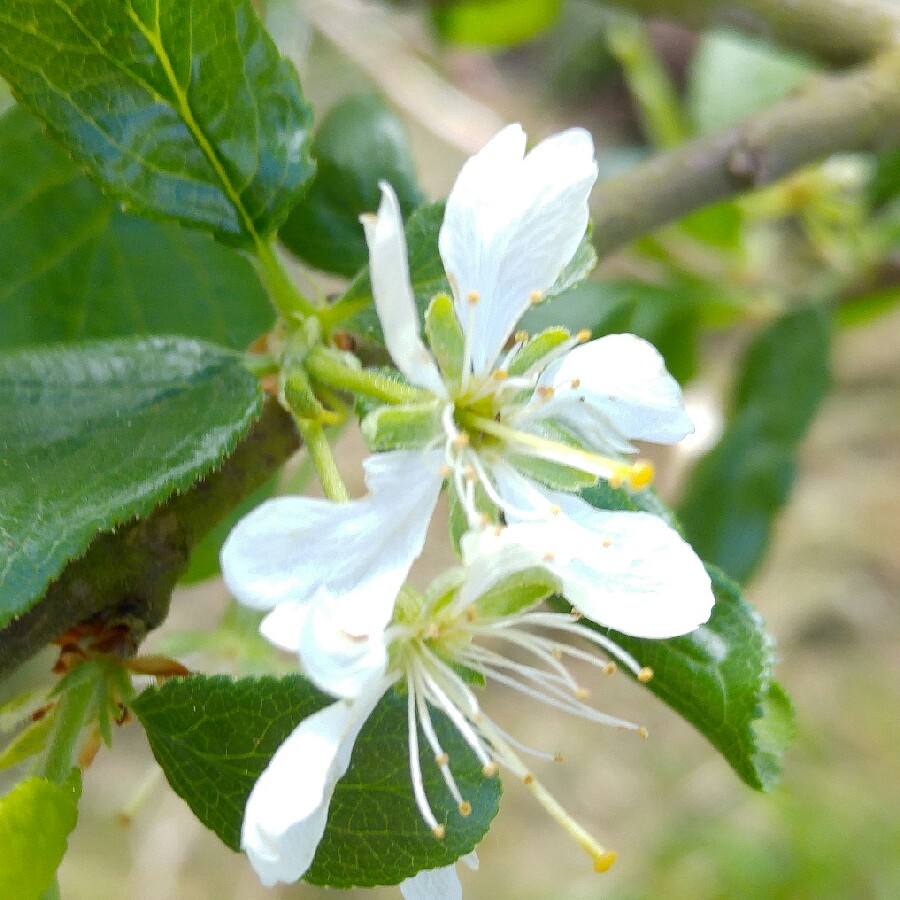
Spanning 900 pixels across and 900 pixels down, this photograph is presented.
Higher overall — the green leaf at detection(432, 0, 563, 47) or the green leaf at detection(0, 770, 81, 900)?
the green leaf at detection(0, 770, 81, 900)

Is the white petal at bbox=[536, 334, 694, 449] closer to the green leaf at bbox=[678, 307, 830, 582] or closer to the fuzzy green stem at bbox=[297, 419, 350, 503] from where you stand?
the fuzzy green stem at bbox=[297, 419, 350, 503]

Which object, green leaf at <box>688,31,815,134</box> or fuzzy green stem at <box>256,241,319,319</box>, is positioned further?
green leaf at <box>688,31,815,134</box>

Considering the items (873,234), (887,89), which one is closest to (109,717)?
(887,89)

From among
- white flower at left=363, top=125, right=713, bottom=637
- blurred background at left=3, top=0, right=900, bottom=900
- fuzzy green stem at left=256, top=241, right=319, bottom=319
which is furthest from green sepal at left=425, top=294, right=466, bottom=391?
blurred background at left=3, top=0, right=900, bottom=900

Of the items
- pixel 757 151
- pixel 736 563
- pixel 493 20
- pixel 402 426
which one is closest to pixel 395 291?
pixel 402 426

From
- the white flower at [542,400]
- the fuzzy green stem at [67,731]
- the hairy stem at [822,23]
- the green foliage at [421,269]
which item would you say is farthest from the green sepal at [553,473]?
the hairy stem at [822,23]
